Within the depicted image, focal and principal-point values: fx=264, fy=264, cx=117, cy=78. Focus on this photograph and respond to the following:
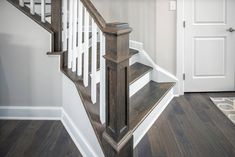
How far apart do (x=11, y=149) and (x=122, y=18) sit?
2416 mm

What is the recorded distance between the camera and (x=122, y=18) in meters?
3.89

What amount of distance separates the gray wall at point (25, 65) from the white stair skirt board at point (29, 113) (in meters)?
0.05

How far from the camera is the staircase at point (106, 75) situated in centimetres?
173

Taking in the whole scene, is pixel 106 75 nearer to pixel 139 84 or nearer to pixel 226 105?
pixel 139 84

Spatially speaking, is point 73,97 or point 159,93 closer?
point 73,97

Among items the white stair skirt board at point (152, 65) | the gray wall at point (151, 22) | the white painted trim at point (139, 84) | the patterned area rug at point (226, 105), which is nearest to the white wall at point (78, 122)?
the white painted trim at point (139, 84)

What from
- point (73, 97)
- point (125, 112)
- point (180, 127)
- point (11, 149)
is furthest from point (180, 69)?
point (11, 149)

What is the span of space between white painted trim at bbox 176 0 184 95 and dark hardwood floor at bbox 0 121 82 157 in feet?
6.51

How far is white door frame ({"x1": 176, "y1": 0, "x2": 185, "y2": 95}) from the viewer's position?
384 cm

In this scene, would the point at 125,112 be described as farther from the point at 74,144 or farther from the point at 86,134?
the point at 74,144

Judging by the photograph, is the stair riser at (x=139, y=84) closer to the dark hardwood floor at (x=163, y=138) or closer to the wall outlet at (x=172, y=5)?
the dark hardwood floor at (x=163, y=138)

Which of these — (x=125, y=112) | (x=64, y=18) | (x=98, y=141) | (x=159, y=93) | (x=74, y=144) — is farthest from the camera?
(x=159, y=93)

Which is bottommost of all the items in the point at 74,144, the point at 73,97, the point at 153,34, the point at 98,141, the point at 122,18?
the point at 74,144

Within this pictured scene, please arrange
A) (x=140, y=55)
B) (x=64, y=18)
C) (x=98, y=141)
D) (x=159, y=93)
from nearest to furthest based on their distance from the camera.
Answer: (x=98, y=141)
(x=64, y=18)
(x=159, y=93)
(x=140, y=55)
